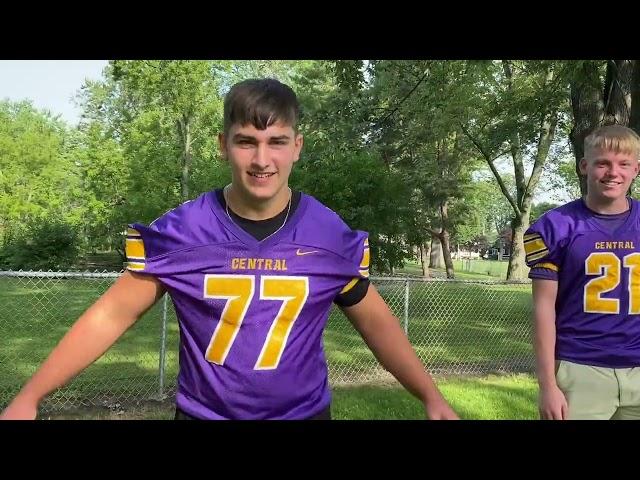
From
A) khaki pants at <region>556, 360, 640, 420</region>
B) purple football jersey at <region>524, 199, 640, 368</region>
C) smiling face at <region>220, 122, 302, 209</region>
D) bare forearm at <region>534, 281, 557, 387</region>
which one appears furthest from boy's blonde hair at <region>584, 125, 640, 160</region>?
smiling face at <region>220, 122, 302, 209</region>

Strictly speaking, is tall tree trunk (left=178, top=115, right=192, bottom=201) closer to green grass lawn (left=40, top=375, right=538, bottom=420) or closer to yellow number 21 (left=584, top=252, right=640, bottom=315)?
green grass lawn (left=40, top=375, right=538, bottom=420)

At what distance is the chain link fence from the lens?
257 inches

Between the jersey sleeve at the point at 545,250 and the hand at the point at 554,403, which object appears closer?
the hand at the point at 554,403

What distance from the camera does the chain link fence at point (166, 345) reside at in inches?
257

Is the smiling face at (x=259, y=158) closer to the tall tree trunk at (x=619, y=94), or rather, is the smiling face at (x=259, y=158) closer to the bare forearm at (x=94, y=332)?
the bare forearm at (x=94, y=332)

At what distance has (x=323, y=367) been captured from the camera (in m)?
2.01

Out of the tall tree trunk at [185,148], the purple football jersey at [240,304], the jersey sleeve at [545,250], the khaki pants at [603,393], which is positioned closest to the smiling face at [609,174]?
the jersey sleeve at [545,250]

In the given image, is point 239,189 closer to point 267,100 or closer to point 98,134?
point 267,100

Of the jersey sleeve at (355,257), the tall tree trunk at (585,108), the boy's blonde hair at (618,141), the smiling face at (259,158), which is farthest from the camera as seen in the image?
the tall tree trunk at (585,108)

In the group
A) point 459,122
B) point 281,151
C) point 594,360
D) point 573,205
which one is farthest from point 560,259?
point 459,122

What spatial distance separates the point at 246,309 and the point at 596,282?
1.83m

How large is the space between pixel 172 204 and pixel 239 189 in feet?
81.5

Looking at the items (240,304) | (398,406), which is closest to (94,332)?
(240,304)

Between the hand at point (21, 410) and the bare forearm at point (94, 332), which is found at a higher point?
the bare forearm at point (94, 332)
